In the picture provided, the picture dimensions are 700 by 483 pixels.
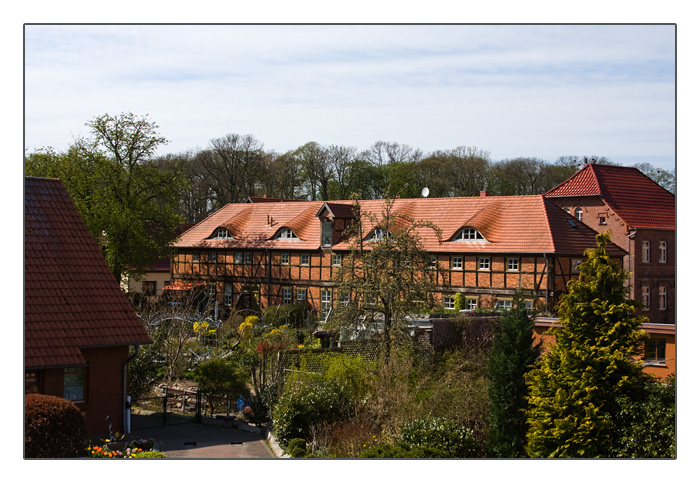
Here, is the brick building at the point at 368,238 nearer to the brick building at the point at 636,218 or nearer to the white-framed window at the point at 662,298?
the brick building at the point at 636,218

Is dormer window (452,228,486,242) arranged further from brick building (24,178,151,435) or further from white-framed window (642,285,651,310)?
brick building (24,178,151,435)

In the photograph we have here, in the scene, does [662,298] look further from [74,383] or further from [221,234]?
[74,383]

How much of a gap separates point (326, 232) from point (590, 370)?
23831mm

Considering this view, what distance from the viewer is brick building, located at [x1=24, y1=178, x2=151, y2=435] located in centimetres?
1483

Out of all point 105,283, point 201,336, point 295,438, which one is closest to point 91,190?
point 201,336

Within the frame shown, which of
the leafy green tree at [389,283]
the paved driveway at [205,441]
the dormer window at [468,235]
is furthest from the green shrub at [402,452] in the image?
the dormer window at [468,235]

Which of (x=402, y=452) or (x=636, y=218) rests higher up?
(x=636, y=218)

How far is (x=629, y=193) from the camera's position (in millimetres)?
38156

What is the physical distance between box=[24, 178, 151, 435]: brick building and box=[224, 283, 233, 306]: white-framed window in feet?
75.8

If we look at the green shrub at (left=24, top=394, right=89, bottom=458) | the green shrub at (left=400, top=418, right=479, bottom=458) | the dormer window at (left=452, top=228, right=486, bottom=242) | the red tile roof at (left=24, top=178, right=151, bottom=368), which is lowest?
the green shrub at (left=400, top=418, right=479, bottom=458)

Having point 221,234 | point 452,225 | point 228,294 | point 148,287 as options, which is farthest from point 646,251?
point 148,287

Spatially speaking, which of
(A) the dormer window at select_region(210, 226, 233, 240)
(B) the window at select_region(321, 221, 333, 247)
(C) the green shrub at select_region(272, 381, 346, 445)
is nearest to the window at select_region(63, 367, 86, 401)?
(C) the green shrub at select_region(272, 381, 346, 445)

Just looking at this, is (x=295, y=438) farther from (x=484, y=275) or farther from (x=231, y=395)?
(x=484, y=275)

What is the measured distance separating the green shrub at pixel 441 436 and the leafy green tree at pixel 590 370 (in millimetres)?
1172
